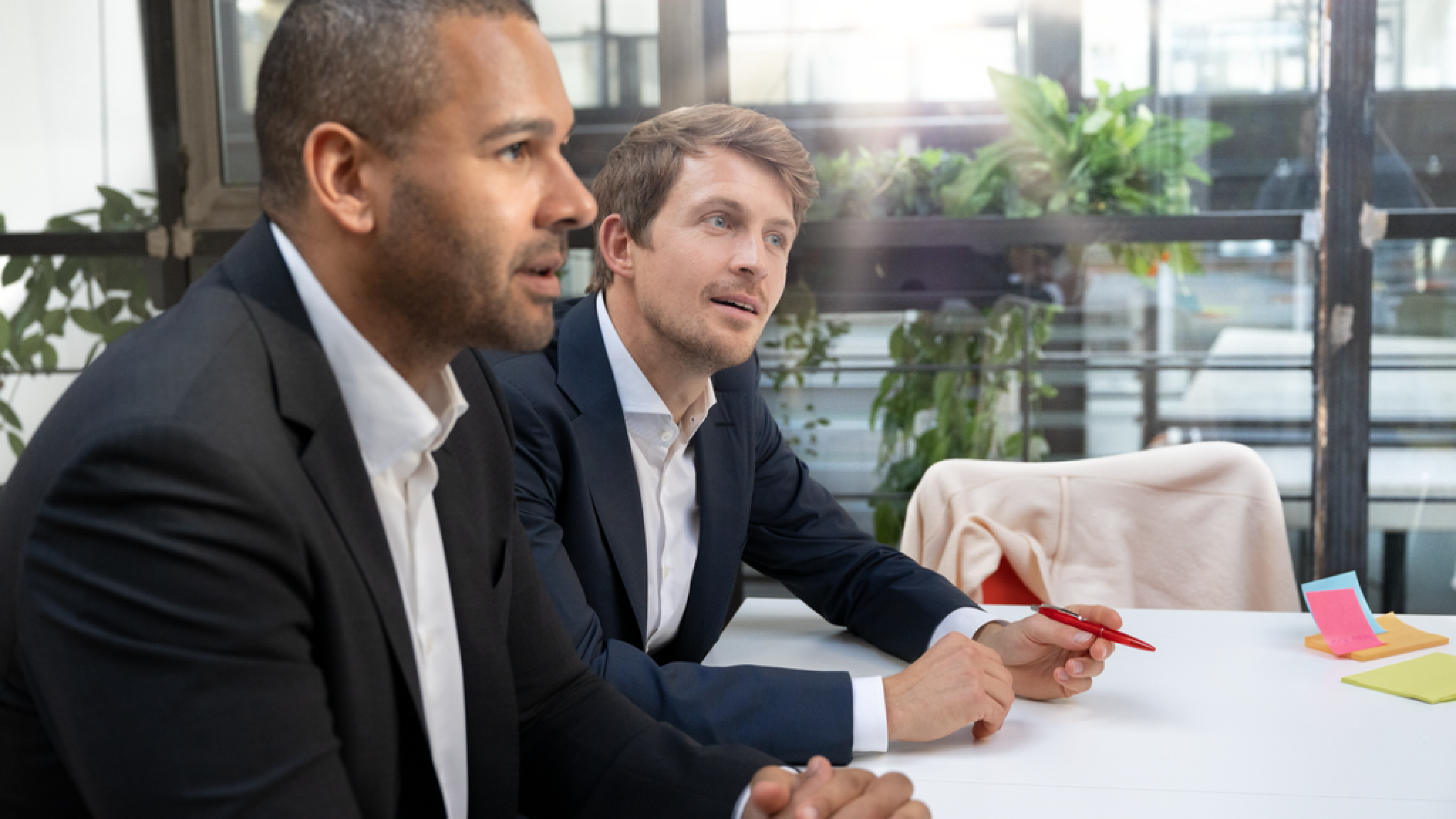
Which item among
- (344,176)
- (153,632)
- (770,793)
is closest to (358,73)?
(344,176)

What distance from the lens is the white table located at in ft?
3.80

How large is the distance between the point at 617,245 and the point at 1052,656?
970mm

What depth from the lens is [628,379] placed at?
5.92 feet

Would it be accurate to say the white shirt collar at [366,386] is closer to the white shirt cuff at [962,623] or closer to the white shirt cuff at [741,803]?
the white shirt cuff at [741,803]

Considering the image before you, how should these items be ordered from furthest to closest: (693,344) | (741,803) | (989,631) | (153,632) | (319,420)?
1. (693,344)
2. (989,631)
3. (741,803)
4. (319,420)
5. (153,632)

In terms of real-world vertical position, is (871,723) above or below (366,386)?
below

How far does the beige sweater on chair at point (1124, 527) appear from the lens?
2266 millimetres

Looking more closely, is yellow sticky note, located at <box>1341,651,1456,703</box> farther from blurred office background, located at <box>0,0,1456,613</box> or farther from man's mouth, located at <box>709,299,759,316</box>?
blurred office background, located at <box>0,0,1456,613</box>

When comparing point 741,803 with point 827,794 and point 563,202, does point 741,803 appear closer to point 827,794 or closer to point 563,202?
point 827,794

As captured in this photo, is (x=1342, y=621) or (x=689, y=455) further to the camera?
(x=689, y=455)

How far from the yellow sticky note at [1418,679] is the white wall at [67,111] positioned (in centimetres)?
330

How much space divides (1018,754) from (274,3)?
306 cm

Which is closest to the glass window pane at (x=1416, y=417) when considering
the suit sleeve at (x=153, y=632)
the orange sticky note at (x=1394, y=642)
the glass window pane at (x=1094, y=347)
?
the glass window pane at (x=1094, y=347)

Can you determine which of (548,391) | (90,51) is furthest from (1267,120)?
(90,51)
